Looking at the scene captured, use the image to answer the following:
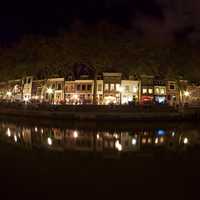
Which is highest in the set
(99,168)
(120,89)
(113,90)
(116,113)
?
(120,89)

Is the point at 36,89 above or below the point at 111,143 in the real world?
above

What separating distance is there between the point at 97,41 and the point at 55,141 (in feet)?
92.2

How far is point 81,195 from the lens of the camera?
1038 cm

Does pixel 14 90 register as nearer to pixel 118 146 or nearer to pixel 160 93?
pixel 160 93

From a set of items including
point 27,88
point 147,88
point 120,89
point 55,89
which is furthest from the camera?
point 27,88

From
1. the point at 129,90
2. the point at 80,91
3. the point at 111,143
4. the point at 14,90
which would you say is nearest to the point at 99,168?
the point at 111,143

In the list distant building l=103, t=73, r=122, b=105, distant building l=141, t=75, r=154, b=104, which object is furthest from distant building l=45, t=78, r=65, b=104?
distant building l=141, t=75, r=154, b=104

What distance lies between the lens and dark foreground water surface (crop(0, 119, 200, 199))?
429 inches

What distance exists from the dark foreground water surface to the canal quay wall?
16886 mm

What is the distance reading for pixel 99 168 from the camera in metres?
14.0

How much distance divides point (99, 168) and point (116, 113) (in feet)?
85.4

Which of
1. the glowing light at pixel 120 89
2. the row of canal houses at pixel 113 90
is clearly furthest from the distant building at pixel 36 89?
the glowing light at pixel 120 89

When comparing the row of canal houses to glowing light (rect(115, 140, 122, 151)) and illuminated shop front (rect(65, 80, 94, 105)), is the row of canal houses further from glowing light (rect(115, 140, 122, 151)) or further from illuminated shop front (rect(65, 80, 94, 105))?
glowing light (rect(115, 140, 122, 151))

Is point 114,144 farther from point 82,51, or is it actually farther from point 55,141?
point 82,51
